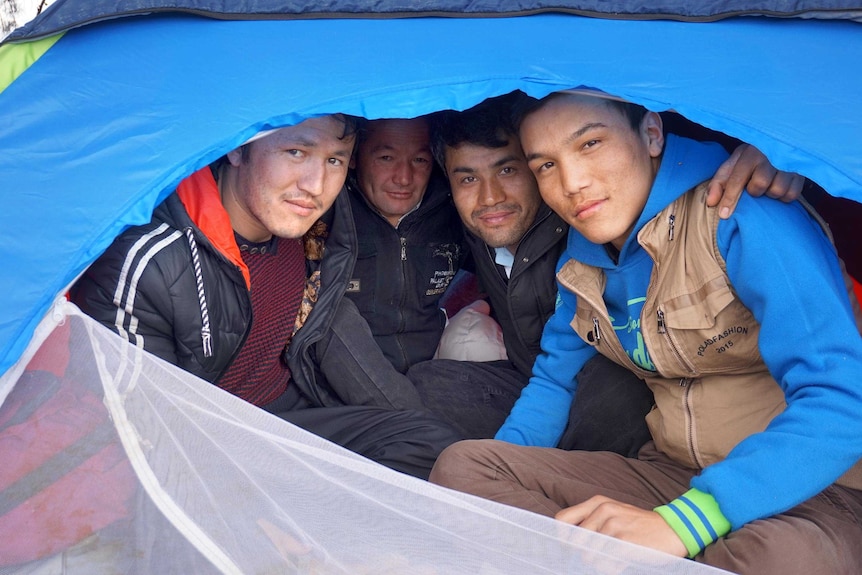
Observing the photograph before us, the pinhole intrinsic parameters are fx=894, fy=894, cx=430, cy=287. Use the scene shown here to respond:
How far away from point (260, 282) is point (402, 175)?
45 cm

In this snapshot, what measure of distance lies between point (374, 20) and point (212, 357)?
2.16 ft

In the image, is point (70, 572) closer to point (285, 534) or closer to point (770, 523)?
point (285, 534)

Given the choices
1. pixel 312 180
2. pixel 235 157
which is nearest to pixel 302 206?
pixel 312 180

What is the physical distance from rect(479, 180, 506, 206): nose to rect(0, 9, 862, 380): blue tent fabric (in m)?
0.37

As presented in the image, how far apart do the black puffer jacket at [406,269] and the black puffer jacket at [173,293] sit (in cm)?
48

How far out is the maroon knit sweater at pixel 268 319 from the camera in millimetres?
1681

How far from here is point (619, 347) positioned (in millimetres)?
1477

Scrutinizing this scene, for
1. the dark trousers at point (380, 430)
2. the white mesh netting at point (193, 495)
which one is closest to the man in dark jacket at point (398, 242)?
the dark trousers at point (380, 430)

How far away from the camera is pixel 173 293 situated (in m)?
1.40

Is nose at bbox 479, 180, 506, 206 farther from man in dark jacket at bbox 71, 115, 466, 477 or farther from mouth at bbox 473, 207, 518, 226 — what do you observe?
man in dark jacket at bbox 71, 115, 466, 477

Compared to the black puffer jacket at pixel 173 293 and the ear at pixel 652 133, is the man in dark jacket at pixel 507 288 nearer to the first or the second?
the ear at pixel 652 133

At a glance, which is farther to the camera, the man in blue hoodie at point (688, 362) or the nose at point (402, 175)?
the nose at point (402, 175)

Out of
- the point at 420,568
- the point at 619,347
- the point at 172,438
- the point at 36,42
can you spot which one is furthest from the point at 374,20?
the point at 420,568

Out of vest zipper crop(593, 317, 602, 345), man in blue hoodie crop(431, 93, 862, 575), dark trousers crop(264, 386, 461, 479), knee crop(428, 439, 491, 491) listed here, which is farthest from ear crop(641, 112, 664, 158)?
dark trousers crop(264, 386, 461, 479)
